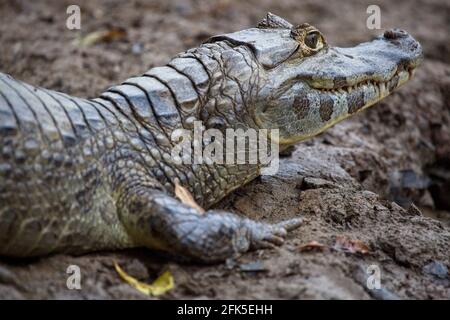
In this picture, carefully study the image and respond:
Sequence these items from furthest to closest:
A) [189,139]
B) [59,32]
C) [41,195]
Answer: [59,32], [189,139], [41,195]

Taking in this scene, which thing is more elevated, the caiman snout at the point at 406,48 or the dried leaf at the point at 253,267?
the caiman snout at the point at 406,48

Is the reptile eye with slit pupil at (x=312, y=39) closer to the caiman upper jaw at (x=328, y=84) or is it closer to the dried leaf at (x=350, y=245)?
the caiman upper jaw at (x=328, y=84)

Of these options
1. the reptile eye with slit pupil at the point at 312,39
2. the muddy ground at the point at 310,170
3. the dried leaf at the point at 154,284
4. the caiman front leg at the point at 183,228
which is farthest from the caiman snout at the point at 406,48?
the dried leaf at the point at 154,284

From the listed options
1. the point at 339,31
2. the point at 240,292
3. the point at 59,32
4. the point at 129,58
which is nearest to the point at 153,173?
the point at 240,292

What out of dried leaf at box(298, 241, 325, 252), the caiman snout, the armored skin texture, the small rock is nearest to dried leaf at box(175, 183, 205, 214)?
the armored skin texture

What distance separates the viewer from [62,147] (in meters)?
3.81

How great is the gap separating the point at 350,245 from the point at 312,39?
154 cm

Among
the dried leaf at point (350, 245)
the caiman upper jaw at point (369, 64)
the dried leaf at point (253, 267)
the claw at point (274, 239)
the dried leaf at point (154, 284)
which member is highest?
the caiman upper jaw at point (369, 64)

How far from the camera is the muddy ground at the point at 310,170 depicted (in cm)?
369

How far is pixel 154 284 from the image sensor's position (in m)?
3.73

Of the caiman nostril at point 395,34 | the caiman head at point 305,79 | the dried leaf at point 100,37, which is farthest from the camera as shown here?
the dried leaf at point 100,37
